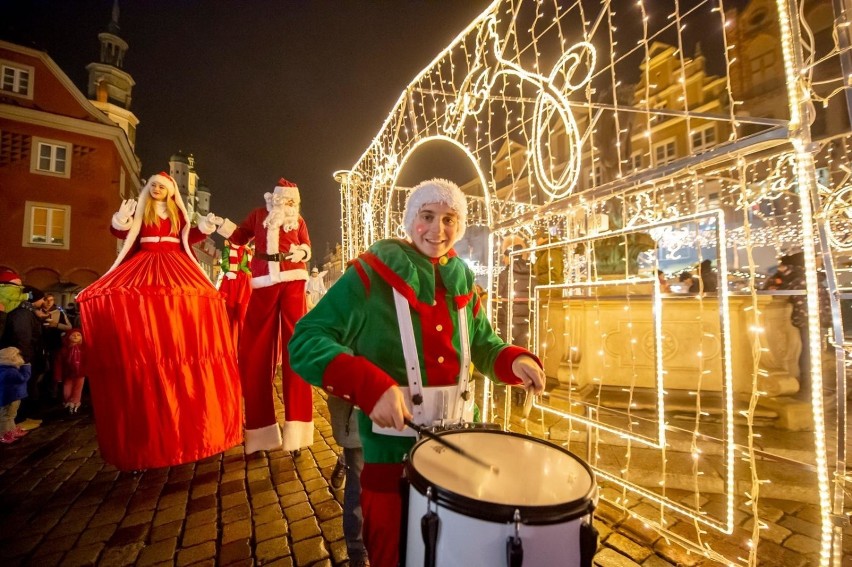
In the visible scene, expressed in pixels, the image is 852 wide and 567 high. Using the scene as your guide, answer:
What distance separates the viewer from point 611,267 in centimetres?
548

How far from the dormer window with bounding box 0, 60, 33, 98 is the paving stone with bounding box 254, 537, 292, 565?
84.6 feet

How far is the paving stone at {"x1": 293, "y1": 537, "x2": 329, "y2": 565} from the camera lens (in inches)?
86.2

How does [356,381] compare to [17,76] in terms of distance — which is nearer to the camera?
[356,381]

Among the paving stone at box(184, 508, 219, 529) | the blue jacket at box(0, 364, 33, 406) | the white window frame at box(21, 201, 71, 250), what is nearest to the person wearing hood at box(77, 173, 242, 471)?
the paving stone at box(184, 508, 219, 529)

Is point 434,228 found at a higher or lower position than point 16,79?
lower

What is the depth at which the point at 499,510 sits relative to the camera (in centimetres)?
97

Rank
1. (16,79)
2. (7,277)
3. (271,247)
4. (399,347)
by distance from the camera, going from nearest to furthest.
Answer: (399,347), (271,247), (7,277), (16,79)

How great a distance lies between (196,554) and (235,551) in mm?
226

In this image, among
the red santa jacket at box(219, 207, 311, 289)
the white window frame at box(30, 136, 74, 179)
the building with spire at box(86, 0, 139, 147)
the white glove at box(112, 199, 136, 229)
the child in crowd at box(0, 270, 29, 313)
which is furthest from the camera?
the building with spire at box(86, 0, 139, 147)

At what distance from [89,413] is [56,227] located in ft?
62.8

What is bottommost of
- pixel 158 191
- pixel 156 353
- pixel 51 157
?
pixel 156 353

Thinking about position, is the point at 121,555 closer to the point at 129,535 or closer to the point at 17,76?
the point at 129,535

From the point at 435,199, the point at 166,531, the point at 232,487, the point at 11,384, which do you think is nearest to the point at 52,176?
the point at 11,384

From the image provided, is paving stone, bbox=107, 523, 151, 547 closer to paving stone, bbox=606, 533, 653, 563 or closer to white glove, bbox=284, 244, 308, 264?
white glove, bbox=284, 244, 308, 264
